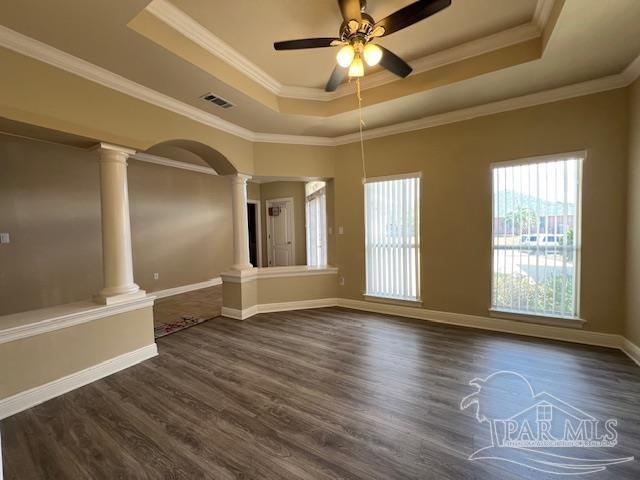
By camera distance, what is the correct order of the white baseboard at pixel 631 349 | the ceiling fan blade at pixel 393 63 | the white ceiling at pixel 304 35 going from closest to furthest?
the white ceiling at pixel 304 35 → the ceiling fan blade at pixel 393 63 → the white baseboard at pixel 631 349

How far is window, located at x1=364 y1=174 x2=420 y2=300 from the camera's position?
3.92 metres

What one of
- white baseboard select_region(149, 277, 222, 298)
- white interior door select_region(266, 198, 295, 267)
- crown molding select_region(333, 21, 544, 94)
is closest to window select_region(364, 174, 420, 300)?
crown molding select_region(333, 21, 544, 94)

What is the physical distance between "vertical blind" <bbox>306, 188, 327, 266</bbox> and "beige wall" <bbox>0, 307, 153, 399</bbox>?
4.12 metres

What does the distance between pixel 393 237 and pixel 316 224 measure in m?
2.92

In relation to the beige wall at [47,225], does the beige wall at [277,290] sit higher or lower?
→ lower

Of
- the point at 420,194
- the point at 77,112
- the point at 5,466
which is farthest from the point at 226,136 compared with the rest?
the point at 5,466

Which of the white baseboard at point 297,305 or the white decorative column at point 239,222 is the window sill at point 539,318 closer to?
the white baseboard at point 297,305

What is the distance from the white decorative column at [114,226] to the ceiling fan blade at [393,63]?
2.62 meters

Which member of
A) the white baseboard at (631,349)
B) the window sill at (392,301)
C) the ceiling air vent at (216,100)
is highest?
the ceiling air vent at (216,100)

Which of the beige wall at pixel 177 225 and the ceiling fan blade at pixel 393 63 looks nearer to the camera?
the ceiling fan blade at pixel 393 63

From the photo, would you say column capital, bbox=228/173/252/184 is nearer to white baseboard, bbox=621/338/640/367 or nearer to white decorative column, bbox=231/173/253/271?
white decorative column, bbox=231/173/253/271

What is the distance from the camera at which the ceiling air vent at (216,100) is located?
299cm

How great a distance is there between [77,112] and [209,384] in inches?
104

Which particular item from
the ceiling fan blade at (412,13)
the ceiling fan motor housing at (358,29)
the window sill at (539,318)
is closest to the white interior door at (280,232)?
the window sill at (539,318)
